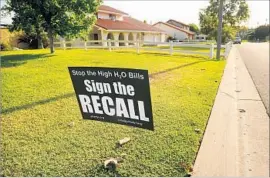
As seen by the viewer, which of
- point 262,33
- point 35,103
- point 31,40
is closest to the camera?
point 35,103

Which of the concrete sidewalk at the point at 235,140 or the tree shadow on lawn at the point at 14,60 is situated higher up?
the tree shadow on lawn at the point at 14,60

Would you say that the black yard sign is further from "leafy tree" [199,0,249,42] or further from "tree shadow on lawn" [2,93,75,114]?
"leafy tree" [199,0,249,42]

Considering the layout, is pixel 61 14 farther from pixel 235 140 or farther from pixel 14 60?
pixel 235 140

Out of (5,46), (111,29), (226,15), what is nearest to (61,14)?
(5,46)

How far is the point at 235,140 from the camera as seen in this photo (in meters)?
4.12

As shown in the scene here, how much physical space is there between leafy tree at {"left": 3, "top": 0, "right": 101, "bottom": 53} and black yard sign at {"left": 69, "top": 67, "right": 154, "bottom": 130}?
12.7 metres

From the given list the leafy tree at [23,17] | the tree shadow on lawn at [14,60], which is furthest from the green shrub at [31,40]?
the tree shadow on lawn at [14,60]

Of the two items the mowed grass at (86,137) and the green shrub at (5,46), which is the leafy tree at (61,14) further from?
the mowed grass at (86,137)

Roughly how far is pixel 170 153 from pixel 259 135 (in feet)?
5.84

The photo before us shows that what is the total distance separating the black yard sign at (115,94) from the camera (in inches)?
110

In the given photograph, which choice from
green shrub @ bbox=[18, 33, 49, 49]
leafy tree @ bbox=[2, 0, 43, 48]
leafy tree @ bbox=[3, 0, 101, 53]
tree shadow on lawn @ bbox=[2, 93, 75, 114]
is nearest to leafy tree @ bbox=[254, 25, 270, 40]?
green shrub @ bbox=[18, 33, 49, 49]

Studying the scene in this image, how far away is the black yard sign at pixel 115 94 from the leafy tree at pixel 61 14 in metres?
12.7

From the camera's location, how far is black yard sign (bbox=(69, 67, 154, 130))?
9.13 ft

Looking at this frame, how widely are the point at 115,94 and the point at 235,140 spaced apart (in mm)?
2296
